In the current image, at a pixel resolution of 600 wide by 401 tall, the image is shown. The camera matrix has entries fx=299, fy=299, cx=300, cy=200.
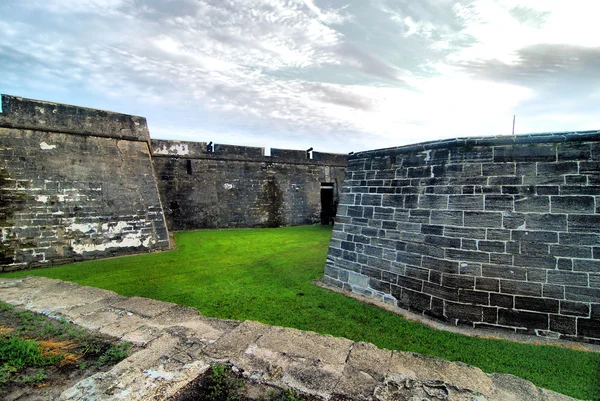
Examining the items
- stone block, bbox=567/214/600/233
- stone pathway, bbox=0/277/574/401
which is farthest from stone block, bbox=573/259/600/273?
stone pathway, bbox=0/277/574/401

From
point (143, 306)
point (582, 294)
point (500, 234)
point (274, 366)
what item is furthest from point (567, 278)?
point (143, 306)

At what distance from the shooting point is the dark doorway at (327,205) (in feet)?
51.2

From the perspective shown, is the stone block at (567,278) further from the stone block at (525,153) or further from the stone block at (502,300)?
the stone block at (525,153)

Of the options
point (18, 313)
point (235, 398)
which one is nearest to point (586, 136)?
point (235, 398)

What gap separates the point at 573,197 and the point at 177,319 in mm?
4678

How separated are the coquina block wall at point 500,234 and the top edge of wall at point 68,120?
Result: 7902mm

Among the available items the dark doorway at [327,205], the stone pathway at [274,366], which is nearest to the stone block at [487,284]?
the stone pathway at [274,366]

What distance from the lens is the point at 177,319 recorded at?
3.42 metres


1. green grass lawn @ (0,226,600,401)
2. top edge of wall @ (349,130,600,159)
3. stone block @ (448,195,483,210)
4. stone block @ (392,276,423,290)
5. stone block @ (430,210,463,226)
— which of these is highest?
top edge of wall @ (349,130,600,159)

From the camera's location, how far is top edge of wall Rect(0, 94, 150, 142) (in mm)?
6949

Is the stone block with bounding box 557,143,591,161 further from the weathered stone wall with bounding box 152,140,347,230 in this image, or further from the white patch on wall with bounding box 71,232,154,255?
the weathered stone wall with bounding box 152,140,347,230

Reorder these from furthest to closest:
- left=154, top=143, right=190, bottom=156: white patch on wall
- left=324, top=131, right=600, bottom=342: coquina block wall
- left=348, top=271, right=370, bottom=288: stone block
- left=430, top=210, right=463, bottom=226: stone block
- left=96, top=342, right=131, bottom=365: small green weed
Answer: left=154, top=143, right=190, bottom=156: white patch on wall < left=348, top=271, right=370, bottom=288: stone block < left=430, top=210, right=463, bottom=226: stone block < left=324, top=131, right=600, bottom=342: coquina block wall < left=96, top=342, right=131, bottom=365: small green weed

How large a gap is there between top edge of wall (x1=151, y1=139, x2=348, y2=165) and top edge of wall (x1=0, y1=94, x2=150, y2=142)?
263 centimetres

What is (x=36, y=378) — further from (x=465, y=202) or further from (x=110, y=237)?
(x=110, y=237)
